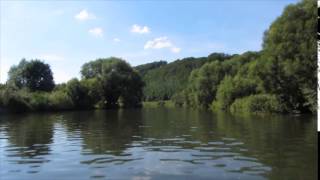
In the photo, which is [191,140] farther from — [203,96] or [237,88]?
[203,96]

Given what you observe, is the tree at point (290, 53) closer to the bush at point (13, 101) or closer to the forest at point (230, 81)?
the forest at point (230, 81)

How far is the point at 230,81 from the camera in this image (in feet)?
288

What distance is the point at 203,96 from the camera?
107m

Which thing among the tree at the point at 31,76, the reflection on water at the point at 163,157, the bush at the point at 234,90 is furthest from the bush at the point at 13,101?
the reflection on water at the point at 163,157

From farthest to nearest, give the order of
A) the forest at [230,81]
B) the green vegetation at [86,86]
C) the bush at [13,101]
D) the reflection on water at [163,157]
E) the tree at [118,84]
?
the tree at [118,84]
the green vegetation at [86,86]
the bush at [13,101]
the forest at [230,81]
the reflection on water at [163,157]

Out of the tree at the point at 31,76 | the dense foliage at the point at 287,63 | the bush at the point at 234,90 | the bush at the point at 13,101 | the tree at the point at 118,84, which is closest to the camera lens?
the dense foliage at the point at 287,63

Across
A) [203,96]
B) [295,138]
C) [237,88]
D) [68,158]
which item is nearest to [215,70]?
[203,96]

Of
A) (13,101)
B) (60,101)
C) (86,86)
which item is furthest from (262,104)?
(86,86)

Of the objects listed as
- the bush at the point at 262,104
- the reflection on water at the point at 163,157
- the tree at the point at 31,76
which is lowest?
the reflection on water at the point at 163,157

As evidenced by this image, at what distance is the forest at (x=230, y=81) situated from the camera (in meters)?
57.6

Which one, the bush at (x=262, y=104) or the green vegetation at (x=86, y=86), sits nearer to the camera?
the bush at (x=262, y=104)

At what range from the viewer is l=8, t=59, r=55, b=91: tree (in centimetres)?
12319

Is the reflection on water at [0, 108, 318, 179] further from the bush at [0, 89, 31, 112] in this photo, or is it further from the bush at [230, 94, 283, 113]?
the bush at [0, 89, 31, 112]

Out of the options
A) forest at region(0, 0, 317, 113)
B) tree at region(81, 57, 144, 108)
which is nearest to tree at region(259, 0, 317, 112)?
forest at region(0, 0, 317, 113)
